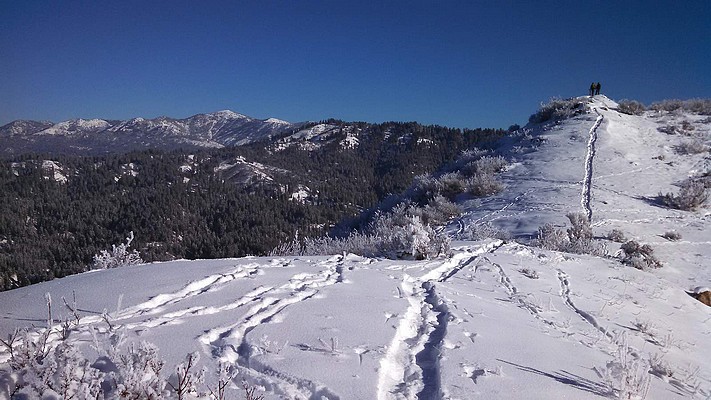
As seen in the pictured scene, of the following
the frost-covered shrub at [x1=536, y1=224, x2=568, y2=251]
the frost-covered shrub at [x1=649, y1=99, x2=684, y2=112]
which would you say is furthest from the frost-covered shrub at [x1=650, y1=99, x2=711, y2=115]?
the frost-covered shrub at [x1=536, y1=224, x2=568, y2=251]

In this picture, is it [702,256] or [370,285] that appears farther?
[702,256]

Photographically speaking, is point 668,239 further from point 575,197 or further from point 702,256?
point 575,197

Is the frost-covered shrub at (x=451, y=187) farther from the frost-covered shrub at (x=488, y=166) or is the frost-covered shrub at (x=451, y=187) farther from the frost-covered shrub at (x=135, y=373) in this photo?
the frost-covered shrub at (x=135, y=373)

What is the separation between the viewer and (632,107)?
83.4 feet

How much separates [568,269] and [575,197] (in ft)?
22.9

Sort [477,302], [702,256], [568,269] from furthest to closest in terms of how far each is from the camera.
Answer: [702,256] → [568,269] → [477,302]

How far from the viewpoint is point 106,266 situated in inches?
272

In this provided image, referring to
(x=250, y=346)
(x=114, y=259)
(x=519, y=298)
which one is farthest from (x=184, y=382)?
(x=114, y=259)

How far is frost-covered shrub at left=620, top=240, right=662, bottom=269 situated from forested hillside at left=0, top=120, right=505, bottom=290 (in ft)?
155

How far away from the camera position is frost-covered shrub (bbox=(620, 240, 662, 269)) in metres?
9.03

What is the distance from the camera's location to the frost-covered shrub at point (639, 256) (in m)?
9.03

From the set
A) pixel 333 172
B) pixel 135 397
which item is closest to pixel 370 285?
pixel 135 397

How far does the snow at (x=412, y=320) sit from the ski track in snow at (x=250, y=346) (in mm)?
14

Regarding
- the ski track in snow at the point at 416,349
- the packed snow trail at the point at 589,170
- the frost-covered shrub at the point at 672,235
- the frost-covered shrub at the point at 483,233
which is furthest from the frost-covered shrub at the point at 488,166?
the ski track in snow at the point at 416,349
